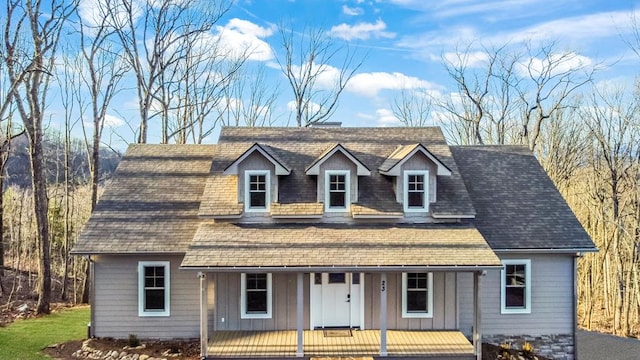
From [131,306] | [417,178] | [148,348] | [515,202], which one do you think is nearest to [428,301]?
[417,178]

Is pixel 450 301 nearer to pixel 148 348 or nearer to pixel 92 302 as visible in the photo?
pixel 148 348

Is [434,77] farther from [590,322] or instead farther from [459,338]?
[459,338]

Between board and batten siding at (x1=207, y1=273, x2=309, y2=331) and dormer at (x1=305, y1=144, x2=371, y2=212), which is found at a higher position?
dormer at (x1=305, y1=144, x2=371, y2=212)

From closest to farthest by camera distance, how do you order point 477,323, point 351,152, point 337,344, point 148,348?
1. point 477,323
2. point 337,344
3. point 148,348
4. point 351,152

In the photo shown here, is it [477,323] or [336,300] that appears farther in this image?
[336,300]

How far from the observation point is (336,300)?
11445 millimetres

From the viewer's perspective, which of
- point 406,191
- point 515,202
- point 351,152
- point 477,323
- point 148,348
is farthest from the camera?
point 515,202

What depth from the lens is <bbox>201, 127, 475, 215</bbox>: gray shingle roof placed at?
39.3 ft

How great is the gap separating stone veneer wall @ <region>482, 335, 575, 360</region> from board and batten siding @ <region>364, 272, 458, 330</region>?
151cm

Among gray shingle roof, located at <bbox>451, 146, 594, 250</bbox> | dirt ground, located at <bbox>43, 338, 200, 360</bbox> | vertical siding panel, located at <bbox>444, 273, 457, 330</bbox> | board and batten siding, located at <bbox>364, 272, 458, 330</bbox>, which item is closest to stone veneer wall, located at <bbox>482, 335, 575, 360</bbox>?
vertical siding panel, located at <bbox>444, 273, 457, 330</bbox>

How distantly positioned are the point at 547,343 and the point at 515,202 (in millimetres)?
4316

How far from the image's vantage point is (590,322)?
18.0 m

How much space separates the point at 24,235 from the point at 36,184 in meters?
9.95

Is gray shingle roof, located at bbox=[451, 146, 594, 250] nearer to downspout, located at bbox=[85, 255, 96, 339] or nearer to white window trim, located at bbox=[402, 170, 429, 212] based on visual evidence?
white window trim, located at bbox=[402, 170, 429, 212]
